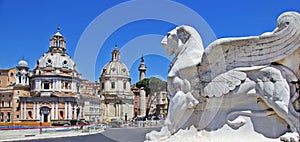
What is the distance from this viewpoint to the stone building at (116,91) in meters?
75.3

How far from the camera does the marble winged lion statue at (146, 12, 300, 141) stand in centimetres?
593

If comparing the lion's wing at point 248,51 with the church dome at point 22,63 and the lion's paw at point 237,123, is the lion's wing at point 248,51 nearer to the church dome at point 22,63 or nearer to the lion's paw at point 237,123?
the lion's paw at point 237,123

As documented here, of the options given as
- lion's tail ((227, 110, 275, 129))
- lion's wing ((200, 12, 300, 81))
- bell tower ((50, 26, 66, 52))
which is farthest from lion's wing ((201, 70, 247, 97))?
bell tower ((50, 26, 66, 52))

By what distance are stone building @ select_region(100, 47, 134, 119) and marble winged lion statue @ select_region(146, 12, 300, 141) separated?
67.8 meters

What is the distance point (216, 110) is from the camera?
21.5ft

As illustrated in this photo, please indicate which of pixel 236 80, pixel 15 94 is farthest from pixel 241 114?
pixel 15 94

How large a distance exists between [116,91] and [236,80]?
236ft

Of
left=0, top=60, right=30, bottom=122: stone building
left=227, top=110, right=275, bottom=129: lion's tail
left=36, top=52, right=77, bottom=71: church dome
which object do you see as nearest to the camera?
left=227, top=110, right=275, bottom=129: lion's tail

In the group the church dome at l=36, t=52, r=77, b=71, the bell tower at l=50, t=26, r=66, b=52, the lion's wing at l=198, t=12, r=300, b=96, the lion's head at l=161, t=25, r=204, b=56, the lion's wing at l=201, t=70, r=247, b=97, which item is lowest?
the lion's wing at l=201, t=70, r=247, b=97

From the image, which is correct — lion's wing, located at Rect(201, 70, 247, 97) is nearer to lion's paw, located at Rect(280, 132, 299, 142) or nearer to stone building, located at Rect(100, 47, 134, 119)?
lion's paw, located at Rect(280, 132, 299, 142)

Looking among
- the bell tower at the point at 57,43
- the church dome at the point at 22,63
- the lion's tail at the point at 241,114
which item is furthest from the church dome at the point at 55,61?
the lion's tail at the point at 241,114

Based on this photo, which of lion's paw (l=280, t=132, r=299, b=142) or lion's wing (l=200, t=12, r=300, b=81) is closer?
lion's paw (l=280, t=132, r=299, b=142)

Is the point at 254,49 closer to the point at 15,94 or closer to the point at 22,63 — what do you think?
the point at 15,94

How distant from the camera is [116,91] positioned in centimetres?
7738
